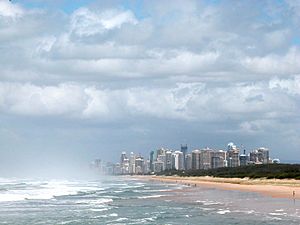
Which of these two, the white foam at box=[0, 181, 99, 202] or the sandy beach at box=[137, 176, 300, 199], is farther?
the sandy beach at box=[137, 176, 300, 199]

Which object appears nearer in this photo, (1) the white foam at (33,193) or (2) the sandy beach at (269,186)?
(1) the white foam at (33,193)

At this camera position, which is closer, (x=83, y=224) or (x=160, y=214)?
(x=83, y=224)

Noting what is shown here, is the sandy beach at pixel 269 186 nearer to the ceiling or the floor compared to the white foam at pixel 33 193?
nearer to the ceiling

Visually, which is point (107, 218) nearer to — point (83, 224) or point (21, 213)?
point (83, 224)

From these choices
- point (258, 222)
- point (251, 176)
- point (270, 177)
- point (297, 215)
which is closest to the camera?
point (258, 222)

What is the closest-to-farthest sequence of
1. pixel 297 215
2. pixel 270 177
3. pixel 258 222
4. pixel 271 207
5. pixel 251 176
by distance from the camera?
pixel 258 222, pixel 297 215, pixel 271 207, pixel 270 177, pixel 251 176

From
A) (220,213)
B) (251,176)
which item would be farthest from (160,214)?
(251,176)

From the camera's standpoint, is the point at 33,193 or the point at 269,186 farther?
the point at 269,186

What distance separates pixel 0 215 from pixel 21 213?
5.81 ft

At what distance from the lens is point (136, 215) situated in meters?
37.2

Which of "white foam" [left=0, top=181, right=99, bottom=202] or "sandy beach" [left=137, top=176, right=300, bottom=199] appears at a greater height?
"sandy beach" [left=137, top=176, right=300, bottom=199]

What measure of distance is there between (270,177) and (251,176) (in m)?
14.2

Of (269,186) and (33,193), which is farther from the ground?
(269,186)

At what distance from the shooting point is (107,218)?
3506 cm
